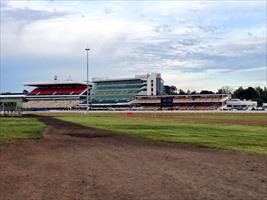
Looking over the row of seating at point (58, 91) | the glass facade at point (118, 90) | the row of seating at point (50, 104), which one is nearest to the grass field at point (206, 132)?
the glass facade at point (118, 90)

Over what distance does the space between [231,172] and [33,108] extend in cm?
17134

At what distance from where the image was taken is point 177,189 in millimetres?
9594

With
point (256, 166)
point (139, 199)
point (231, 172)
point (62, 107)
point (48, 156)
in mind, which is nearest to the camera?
point (139, 199)

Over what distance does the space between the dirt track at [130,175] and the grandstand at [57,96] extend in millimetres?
157332

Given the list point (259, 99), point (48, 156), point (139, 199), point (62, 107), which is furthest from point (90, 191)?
point (259, 99)

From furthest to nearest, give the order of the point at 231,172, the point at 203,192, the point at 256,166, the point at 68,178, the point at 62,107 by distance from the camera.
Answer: the point at 62,107 → the point at 256,166 → the point at 231,172 → the point at 68,178 → the point at 203,192

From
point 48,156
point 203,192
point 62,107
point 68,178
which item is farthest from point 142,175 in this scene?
point 62,107

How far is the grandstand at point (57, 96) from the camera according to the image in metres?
178

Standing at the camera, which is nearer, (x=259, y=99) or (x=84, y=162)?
(x=84, y=162)

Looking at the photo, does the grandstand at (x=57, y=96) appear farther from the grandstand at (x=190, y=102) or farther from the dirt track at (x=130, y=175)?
the dirt track at (x=130, y=175)

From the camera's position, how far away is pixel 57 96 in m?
182

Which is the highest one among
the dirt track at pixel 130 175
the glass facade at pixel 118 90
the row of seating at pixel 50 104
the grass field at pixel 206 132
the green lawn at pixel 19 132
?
the glass facade at pixel 118 90

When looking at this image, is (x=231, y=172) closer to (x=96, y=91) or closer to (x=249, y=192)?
(x=249, y=192)

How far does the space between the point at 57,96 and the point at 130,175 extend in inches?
6801
